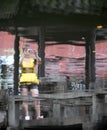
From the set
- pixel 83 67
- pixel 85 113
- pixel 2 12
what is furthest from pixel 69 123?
pixel 83 67

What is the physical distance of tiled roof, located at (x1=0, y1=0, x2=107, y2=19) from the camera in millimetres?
14336

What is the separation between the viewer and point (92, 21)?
52.6 ft

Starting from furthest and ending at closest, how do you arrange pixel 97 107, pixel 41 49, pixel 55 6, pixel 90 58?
pixel 90 58 → pixel 41 49 → pixel 55 6 → pixel 97 107

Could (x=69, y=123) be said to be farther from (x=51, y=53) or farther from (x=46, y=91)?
(x=51, y=53)

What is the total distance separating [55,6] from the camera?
47.2ft

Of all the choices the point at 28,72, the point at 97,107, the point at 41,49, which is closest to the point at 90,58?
the point at 41,49

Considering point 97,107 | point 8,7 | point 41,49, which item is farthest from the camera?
point 41,49

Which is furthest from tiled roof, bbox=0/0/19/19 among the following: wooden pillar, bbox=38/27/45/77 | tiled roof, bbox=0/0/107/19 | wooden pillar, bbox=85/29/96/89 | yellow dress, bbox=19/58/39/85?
yellow dress, bbox=19/58/39/85

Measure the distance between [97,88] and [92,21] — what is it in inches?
200

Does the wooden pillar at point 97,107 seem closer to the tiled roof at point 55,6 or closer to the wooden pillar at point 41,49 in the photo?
the tiled roof at point 55,6

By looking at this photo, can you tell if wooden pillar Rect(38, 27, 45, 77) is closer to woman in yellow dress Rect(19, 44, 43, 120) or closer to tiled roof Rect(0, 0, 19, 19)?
tiled roof Rect(0, 0, 19, 19)

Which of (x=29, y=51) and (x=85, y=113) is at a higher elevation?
(x=29, y=51)

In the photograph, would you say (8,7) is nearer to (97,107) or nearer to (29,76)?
(29,76)

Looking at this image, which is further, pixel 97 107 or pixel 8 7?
pixel 8 7
